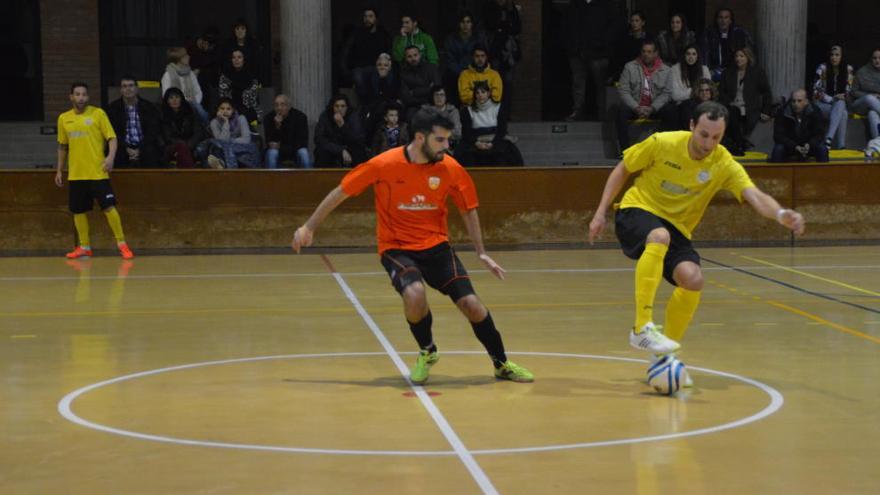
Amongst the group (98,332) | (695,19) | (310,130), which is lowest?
(98,332)

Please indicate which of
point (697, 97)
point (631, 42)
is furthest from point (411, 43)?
point (697, 97)

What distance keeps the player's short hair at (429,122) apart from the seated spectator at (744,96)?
1298 centimetres

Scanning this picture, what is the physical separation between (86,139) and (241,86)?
3827 mm

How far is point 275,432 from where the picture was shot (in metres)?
7.66

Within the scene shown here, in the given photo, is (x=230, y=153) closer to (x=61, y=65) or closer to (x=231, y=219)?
(x=231, y=219)

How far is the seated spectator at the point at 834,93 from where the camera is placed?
72.1ft

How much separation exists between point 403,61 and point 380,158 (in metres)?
12.1

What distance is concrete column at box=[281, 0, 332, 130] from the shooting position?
21734mm

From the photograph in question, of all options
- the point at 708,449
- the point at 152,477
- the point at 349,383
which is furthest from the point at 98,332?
the point at 708,449

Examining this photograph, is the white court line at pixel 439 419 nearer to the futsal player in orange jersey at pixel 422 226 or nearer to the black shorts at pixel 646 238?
the futsal player in orange jersey at pixel 422 226

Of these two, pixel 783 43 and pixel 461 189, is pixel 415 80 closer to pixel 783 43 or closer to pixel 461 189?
pixel 783 43

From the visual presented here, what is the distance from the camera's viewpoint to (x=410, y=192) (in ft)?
30.2

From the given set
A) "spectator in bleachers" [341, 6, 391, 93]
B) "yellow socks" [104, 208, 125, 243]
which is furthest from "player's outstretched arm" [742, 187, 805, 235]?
"spectator in bleachers" [341, 6, 391, 93]

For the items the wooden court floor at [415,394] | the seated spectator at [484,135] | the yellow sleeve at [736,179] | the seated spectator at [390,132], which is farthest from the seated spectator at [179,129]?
the yellow sleeve at [736,179]
